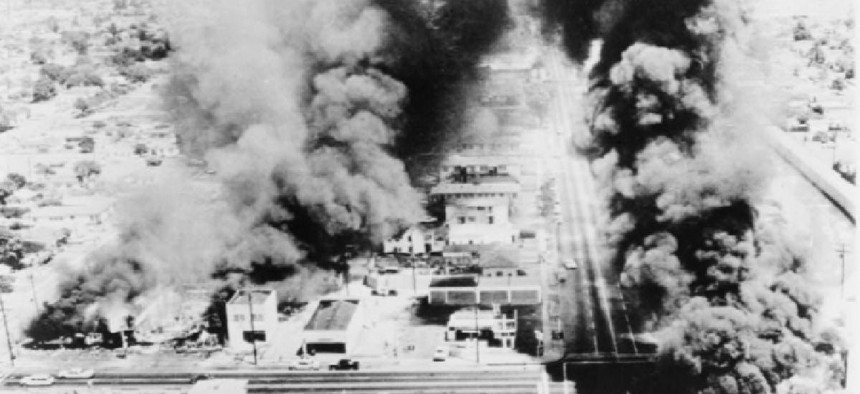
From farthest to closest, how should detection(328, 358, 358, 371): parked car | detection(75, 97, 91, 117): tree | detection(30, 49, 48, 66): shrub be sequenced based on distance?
detection(75, 97, 91, 117): tree → detection(30, 49, 48, 66): shrub → detection(328, 358, 358, 371): parked car

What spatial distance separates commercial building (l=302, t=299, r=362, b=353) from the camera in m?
14.7

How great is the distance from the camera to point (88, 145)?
21375 millimetres

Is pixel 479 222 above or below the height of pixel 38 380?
above

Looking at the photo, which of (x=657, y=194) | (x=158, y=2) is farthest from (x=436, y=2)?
(x=657, y=194)

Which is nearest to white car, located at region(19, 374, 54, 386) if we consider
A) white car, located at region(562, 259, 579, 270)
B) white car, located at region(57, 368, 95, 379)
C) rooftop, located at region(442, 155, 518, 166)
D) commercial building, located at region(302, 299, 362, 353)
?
white car, located at region(57, 368, 95, 379)

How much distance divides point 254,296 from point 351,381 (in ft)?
8.77

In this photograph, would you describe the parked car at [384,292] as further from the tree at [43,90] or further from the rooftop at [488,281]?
the tree at [43,90]

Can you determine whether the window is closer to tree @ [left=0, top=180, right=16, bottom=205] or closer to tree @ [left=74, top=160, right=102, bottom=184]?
tree @ [left=74, top=160, right=102, bottom=184]

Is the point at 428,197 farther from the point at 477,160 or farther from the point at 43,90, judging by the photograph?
the point at 43,90

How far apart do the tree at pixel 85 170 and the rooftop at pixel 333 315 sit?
8403 millimetres

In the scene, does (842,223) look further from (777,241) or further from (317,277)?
(317,277)

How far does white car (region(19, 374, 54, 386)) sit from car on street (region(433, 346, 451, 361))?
6204 millimetres

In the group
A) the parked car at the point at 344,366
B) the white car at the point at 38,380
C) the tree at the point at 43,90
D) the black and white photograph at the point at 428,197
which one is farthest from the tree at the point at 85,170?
the parked car at the point at 344,366

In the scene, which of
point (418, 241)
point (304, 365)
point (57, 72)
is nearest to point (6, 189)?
point (57, 72)
